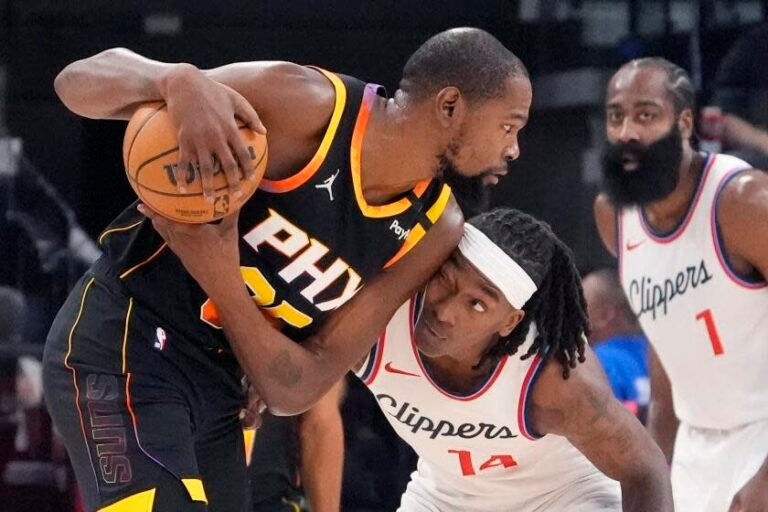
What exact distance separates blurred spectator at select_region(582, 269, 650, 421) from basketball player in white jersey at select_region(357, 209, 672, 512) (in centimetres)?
209

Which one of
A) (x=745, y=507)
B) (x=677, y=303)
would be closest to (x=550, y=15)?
(x=677, y=303)

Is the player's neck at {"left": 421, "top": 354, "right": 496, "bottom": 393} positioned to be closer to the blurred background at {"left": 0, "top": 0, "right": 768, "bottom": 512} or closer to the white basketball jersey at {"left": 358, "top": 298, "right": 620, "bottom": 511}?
the white basketball jersey at {"left": 358, "top": 298, "right": 620, "bottom": 511}

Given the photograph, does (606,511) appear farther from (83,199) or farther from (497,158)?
(83,199)

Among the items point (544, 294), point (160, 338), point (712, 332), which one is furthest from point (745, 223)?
point (160, 338)

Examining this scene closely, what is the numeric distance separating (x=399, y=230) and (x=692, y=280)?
1526mm

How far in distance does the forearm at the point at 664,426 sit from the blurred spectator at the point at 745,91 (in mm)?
1531

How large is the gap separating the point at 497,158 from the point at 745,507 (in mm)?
1486

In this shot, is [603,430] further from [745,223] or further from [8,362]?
[8,362]

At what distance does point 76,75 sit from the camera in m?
2.85

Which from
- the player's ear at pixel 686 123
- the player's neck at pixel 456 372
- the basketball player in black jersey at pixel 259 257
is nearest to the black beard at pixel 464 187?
the basketball player in black jersey at pixel 259 257

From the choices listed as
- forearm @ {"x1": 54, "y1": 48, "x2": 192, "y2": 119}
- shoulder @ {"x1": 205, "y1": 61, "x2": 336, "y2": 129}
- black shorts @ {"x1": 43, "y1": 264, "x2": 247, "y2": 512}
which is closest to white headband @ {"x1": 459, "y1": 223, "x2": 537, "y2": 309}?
shoulder @ {"x1": 205, "y1": 61, "x2": 336, "y2": 129}

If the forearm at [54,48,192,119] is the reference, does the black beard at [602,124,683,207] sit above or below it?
below

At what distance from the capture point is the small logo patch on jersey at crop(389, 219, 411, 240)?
308cm

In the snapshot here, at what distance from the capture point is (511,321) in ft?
10.9
